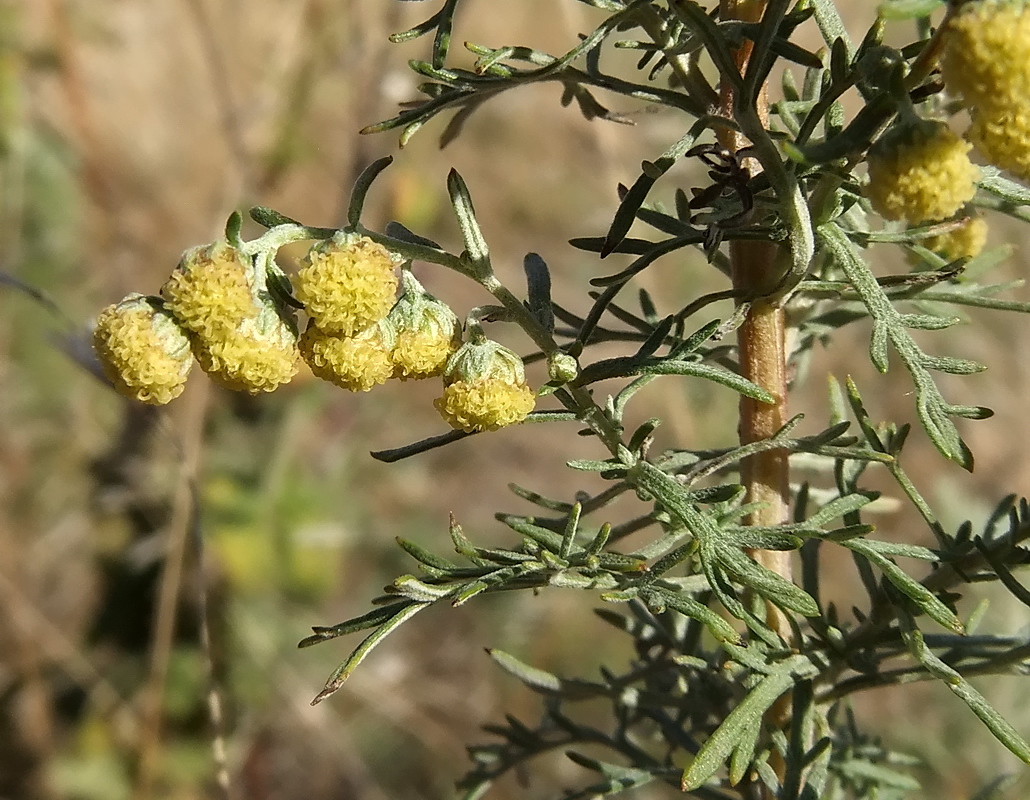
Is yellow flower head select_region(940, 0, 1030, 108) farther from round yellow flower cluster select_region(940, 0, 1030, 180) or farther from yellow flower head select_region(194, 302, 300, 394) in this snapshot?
yellow flower head select_region(194, 302, 300, 394)

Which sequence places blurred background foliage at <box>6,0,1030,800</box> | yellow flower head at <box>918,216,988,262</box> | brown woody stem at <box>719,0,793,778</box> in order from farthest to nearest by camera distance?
blurred background foliage at <box>6,0,1030,800</box> < yellow flower head at <box>918,216,988,262</box> < brown woody stem at <box>719,0,793,778</box>

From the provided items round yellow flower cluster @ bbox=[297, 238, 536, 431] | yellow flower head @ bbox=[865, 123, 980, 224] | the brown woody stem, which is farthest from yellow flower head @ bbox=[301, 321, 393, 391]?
yellow flower head @ bbox=[865, 123, 980, 224]

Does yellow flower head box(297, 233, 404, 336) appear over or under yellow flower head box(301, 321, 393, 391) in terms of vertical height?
over

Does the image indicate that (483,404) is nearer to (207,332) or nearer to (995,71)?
(207,332)

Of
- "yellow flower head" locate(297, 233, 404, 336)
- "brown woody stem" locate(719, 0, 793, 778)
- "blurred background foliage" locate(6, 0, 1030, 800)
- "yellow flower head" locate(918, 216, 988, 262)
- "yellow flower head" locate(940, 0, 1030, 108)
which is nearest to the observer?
"yellow flower head" locate(940, 0, 1030, 108)

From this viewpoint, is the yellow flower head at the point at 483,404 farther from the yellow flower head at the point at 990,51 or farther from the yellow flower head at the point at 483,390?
the yellow flower head at the point at 990,51
